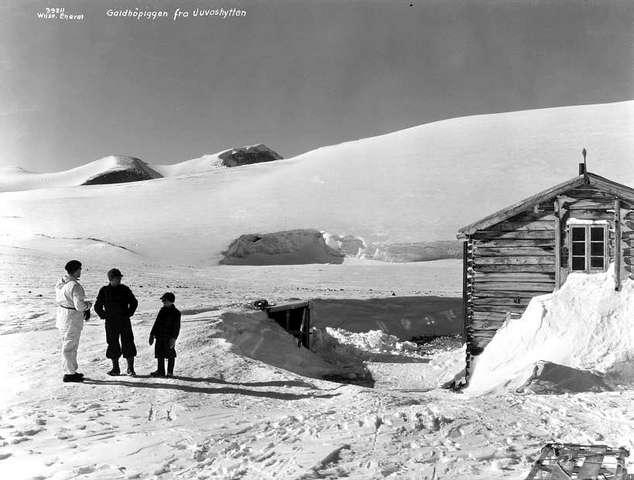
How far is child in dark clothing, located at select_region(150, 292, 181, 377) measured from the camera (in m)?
8.52

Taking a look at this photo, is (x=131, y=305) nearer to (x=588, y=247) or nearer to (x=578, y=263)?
(x=578, y=263)

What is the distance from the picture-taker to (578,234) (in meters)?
12.0

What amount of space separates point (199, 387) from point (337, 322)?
1034 centimetres

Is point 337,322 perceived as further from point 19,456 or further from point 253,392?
point 19,456

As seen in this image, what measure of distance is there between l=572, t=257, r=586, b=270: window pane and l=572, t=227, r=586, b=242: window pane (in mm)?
387

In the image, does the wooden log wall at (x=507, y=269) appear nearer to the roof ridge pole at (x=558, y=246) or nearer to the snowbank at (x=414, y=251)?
the roof ridge pole at (x=558, y=246)

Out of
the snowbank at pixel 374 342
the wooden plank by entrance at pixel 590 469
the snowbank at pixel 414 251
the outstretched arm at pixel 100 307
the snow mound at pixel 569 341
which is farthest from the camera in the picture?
the snowbank at pixel 414 251

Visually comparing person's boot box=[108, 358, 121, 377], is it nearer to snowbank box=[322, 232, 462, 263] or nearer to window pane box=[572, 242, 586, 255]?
window pane box=[572, 242, 586, 255]

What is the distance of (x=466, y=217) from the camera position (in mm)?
37906

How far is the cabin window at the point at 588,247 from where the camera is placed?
1174cm

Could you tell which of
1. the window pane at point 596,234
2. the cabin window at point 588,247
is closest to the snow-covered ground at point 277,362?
the cabin window at point 588,247

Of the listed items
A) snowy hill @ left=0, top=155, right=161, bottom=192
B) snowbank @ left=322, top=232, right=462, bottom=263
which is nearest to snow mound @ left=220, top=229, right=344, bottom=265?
snowbank @ left=322, top=232, right=462, bottom=263

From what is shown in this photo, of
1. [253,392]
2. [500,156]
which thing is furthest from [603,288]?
[500,156]

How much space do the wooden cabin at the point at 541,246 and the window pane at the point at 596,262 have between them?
0.02 metres
